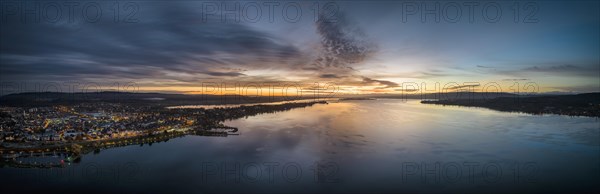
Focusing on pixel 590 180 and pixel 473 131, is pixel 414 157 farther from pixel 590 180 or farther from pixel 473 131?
pixel 473 131

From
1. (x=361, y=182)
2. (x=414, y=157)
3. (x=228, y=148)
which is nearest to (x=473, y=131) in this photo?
(x=414, y=157)

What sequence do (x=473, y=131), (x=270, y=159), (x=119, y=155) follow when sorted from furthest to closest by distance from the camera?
1. (x=473, y=131)
2. (x=119, y=155)
3. (x=270, y=159)

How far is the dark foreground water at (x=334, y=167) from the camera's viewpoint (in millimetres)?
14062

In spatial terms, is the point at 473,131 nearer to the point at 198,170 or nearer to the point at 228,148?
the point at 228,148

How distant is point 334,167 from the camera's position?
56.7 ft

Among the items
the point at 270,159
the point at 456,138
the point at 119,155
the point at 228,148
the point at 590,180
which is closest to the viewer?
the point at 590,180

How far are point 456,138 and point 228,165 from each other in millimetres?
21178

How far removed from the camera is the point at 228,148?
77.4 ft

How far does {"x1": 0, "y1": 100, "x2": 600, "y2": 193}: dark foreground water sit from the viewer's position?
46.1ft

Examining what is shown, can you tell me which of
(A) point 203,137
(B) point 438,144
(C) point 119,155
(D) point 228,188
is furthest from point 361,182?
(A) point 203,137

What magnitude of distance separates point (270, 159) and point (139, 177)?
7.59m

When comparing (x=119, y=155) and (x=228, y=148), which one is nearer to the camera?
(x=119, y=155)

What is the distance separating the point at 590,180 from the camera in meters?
14.8

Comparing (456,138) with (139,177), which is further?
(456,138)
